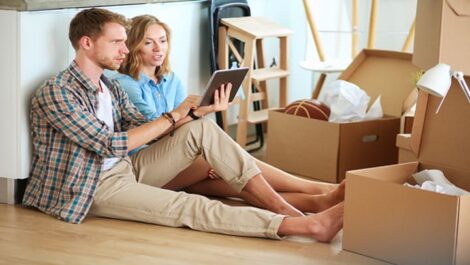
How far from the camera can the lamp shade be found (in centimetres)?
277

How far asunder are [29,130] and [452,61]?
5.72ft

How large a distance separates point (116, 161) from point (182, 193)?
0.32 metres

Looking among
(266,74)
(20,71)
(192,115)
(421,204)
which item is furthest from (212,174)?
(266,74)

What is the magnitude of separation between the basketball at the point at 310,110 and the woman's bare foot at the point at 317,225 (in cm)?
119

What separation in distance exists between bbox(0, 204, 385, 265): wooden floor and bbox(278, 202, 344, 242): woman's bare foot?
4 centimetres

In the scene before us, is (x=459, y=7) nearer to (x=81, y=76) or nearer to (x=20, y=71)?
(x=81, y=76)

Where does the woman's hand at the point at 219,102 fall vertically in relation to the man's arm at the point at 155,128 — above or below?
above

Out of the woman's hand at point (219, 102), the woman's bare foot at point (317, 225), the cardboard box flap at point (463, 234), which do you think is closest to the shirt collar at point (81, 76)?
the woman's hand at point (219, 102)

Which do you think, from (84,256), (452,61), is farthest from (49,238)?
(452,61)

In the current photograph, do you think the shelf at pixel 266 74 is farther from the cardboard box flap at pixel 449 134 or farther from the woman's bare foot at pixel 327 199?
the cardboard box flap at pixel 449 134

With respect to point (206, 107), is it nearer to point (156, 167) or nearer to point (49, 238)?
point (156, 167)

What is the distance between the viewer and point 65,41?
3.97 metres

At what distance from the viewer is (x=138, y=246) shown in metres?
3.40

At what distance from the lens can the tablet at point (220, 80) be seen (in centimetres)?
366
